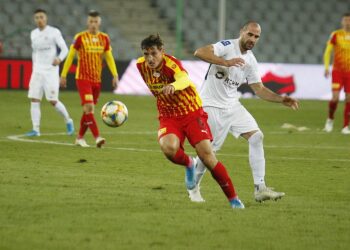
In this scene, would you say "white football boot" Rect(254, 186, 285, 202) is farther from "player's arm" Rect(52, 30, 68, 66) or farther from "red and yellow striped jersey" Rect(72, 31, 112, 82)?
"player's arm" Rect(52, 30, 68, 66)

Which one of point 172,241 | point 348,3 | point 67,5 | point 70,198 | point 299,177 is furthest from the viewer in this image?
point 348,3

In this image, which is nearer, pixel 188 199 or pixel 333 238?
pixel 333 238

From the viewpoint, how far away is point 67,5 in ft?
97.3

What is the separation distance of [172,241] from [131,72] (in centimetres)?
2021

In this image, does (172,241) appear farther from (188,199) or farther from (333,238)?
(188,199)

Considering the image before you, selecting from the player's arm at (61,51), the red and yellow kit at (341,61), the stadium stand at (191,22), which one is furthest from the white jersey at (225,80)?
the stadium stand at (191,22)

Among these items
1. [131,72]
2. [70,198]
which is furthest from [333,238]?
[131,72]

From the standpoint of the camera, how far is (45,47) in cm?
1667

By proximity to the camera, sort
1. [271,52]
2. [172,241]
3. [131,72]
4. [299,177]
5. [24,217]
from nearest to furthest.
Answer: [172,241] → [24,217] → [299,177] → [131,72] → [271,52]

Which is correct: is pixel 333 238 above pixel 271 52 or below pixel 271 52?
above

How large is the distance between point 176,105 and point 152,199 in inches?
35.9

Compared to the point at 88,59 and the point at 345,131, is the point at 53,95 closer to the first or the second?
the point at 88,59

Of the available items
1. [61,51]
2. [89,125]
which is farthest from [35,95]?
[89,125]

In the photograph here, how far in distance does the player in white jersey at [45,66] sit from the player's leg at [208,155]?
7910 millimetres
